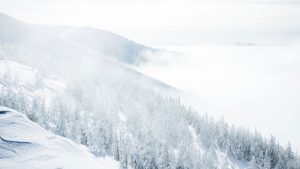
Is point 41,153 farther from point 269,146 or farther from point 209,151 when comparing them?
Answer: point 269,146

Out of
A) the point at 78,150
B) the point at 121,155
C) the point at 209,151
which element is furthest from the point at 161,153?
the point at 209,151

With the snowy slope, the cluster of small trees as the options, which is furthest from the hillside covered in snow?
the snowy slope

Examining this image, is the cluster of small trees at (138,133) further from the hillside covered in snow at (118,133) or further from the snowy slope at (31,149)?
the snowy slope at (31,149)

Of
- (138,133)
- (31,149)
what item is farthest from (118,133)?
(31,149)

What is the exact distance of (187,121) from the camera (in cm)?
19875

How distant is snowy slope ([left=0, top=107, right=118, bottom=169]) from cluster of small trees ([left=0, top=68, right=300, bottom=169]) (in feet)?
64.2

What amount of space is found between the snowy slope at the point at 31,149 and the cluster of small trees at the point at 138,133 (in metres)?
19.6

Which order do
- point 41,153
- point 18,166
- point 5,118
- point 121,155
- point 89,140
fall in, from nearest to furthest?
point 18,166
point 41,153
point 5,118
point 121,155
point 89,140

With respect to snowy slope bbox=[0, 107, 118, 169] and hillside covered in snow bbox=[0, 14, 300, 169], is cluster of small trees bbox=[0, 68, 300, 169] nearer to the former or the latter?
hillside covered in snow bbox=[0, 14, 300, 169]

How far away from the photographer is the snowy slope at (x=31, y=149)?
67.3 m

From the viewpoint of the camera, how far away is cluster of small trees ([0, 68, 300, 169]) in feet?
372

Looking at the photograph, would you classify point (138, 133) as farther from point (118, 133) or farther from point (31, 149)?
point (31, 149)

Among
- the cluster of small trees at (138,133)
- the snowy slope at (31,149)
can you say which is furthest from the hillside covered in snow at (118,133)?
the snowy slope at (31,149)

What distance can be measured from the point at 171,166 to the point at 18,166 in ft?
189
